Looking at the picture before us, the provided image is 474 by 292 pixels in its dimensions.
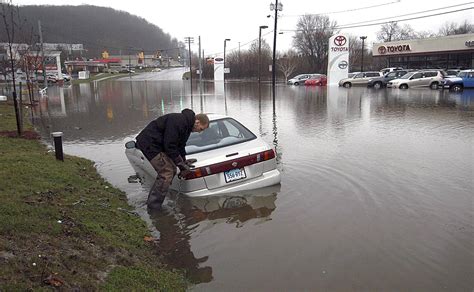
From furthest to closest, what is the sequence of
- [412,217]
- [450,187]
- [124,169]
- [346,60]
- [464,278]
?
[346,60]
[124,169]
[450,187]
[412,217]
[464,278]

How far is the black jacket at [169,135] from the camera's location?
5234mm

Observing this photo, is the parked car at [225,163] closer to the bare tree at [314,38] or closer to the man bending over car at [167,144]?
the man bending over car at [167,144]

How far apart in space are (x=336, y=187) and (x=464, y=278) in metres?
2.90

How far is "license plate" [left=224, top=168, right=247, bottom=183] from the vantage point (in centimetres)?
601

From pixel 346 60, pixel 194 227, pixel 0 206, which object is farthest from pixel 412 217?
pixel 346 60

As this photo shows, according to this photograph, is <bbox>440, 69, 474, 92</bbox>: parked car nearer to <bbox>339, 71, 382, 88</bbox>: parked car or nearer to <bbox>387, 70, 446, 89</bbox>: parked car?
<bbox>387, 70, 446, 89</bbox>: parked car

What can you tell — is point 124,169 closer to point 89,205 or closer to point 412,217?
point 89,205

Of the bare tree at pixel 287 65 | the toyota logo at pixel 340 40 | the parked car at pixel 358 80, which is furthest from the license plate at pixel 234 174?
the bare tree at pixel 287 65

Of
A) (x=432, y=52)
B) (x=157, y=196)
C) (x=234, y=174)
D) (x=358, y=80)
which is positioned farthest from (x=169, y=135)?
(x=432, y=52)

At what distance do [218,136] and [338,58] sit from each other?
38.2 meters

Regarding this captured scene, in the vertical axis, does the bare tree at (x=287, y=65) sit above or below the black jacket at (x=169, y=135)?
above

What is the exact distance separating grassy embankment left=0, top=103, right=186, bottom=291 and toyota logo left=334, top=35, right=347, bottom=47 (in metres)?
39.2

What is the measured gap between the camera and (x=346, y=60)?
4241 centimetres

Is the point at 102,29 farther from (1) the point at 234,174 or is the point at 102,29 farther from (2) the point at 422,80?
(1) the point at 234,174
